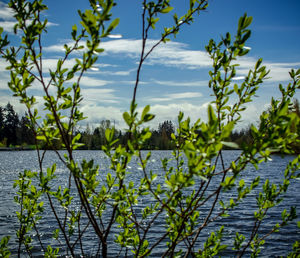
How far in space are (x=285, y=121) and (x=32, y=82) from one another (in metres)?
1.62

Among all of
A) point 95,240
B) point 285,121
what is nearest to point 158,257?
point 95,240

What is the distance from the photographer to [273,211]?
13578 millimetres

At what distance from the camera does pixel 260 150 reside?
1416 millimetres

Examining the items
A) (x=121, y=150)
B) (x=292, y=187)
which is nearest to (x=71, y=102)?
(x=121, y=150)

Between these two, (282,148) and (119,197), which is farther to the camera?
(119,197)

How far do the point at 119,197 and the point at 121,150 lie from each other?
318 millimetres

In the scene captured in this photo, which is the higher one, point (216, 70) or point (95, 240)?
point (216, 70)

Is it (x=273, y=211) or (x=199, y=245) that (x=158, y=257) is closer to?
(x=199, y=245)

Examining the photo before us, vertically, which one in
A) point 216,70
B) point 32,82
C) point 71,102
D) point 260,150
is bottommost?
point 260,150

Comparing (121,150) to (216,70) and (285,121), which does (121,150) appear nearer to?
(285,121)

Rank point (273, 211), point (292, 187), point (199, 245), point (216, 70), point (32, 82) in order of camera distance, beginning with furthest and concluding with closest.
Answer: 1. point (292, 187)
2. point (273, 211)
3. point (199, 245)
4. point (216, 70)
5. point (32, 82)

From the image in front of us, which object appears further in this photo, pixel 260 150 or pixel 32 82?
pixel 32 82

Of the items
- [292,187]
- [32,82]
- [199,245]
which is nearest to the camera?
[32,82]

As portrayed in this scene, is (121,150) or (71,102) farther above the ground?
(71,102)
